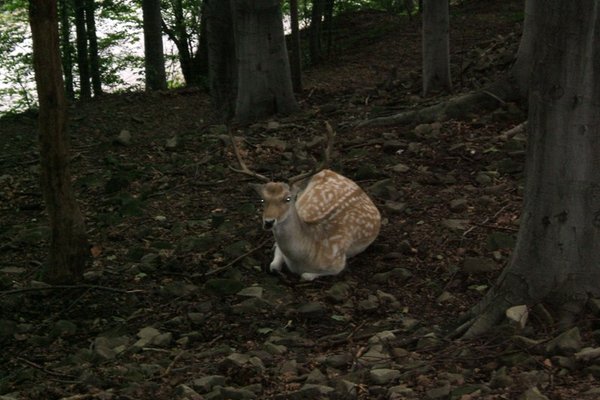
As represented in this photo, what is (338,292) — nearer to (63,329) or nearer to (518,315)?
(518,315)

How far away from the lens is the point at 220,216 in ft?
28.5

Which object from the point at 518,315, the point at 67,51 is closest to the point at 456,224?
the point at 518,315

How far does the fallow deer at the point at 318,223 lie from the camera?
7.33 m

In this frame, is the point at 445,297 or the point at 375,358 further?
the point at 445,297

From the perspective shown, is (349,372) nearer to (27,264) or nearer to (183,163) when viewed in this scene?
(27,264)

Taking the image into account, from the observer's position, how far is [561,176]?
5324 mm

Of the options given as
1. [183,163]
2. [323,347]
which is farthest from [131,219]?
[323,347]

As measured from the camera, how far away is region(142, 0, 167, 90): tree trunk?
17094 millimetres

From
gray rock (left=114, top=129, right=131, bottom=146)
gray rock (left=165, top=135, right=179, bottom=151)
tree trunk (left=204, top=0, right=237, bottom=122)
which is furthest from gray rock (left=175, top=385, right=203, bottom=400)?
tree trunk (left=204, top=0, right=237, bottom=122)

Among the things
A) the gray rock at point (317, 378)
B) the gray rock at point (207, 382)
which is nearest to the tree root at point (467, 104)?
the gray rock at point (317, 378)

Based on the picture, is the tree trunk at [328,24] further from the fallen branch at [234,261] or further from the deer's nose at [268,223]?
the deer's nose at [268,223]

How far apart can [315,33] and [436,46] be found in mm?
6386

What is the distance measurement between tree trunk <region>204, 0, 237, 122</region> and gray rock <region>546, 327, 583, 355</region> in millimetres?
8775

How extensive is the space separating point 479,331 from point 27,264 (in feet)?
14.0
